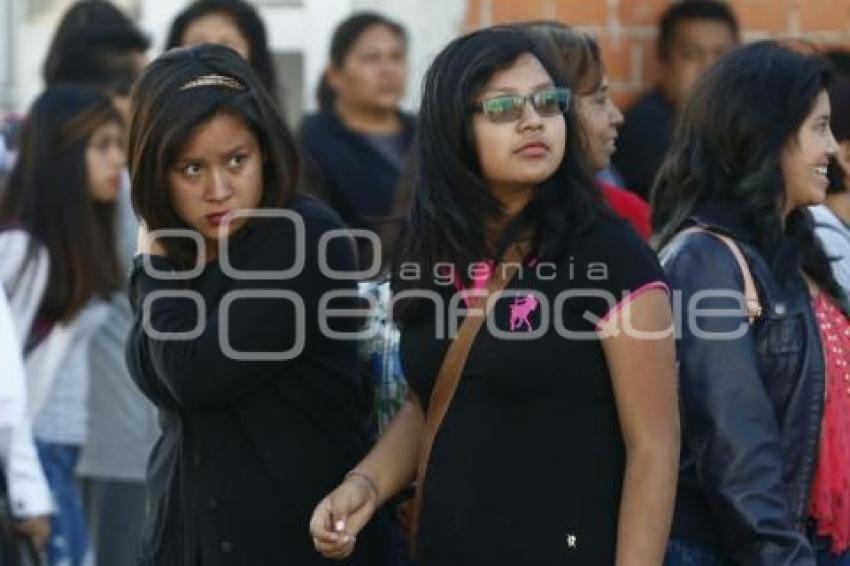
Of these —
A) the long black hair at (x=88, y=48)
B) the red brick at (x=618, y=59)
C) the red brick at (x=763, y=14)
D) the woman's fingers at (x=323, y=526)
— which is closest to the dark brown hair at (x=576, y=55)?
the woman's fingers at (x=323, y=526)

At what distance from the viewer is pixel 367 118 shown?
7766 millimetres

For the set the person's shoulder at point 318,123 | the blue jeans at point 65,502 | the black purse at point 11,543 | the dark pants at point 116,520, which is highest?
the person's shoulder at point 318,123

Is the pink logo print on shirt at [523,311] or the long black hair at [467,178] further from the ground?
the long black hair at [467,178]

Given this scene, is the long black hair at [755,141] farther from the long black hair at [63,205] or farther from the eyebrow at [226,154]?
the long black hair at [63,205]

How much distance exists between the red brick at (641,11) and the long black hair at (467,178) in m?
2.95

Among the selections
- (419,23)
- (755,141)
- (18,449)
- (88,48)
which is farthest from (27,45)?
(755,141)

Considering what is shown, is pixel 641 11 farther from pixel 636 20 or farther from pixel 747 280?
pixel 747 280

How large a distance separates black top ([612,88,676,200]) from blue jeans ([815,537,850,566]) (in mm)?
2731

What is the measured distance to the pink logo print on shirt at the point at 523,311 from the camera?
4301 millimetres

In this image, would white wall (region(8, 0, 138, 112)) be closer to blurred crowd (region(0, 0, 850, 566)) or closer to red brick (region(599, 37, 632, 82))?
red brick (region(599, 37, 632, 82))

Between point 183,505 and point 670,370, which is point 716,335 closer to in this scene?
point 670,370

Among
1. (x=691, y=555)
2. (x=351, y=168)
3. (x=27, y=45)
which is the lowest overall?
(x=691, y=555)

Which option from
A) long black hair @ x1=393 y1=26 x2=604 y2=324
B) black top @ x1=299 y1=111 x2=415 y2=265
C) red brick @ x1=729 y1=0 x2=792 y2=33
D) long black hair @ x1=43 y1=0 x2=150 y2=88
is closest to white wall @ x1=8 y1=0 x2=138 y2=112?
long black hair @ x1=43 y1=0 x2=150 y2=88

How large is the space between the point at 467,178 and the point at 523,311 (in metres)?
0.32
